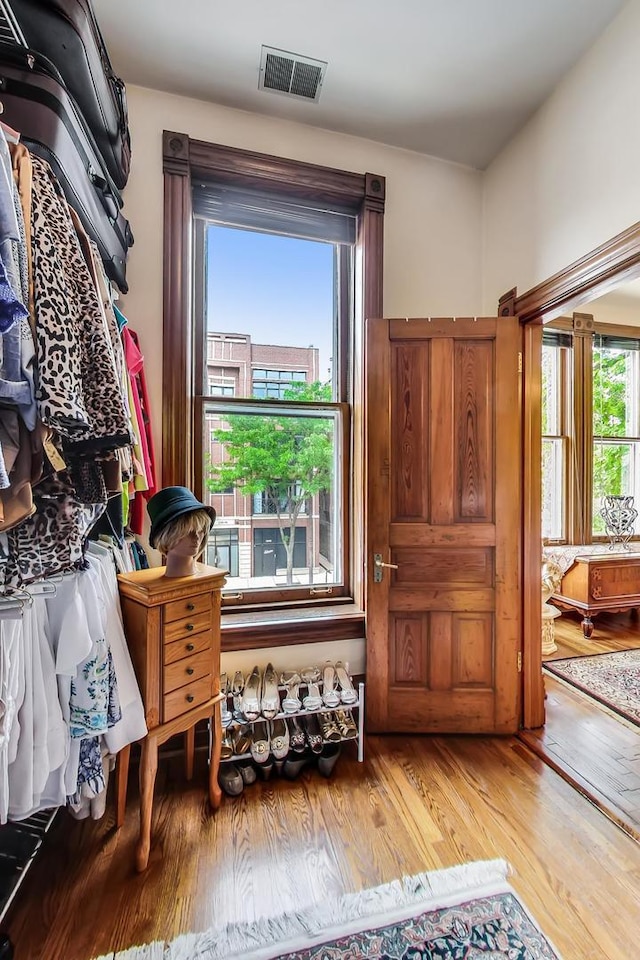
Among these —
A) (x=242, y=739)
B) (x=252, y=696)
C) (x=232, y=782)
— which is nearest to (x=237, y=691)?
(x=252, y=696)

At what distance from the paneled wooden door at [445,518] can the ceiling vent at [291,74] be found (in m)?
1.09

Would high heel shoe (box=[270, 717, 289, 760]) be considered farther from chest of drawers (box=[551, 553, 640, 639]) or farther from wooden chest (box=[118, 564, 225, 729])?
chest of drawers (box=[551, 553, 640, 639])

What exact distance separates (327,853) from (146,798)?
0.64 meters

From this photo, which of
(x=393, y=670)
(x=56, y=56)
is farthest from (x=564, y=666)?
(x=56, y=56)

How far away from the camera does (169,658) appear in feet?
4.83

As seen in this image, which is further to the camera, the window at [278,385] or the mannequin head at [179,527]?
the window at [278,385]

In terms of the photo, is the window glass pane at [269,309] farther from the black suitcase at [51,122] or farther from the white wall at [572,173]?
the white wall at [572,173]

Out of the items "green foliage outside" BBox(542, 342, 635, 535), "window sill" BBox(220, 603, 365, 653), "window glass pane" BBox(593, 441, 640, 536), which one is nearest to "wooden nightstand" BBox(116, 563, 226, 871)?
"window sill" BBox(220, 603, 365, 653)

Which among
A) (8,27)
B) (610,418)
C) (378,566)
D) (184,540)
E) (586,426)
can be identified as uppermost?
(8,27)

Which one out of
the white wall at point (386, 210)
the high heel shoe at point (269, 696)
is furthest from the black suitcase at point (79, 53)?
the high heel shoe at point (269, 696)

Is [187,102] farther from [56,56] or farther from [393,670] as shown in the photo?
[393,670]

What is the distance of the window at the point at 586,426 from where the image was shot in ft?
13.4

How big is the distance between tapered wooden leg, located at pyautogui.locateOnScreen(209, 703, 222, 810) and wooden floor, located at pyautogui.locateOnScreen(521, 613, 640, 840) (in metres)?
1.48

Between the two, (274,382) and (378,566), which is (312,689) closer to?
(378,566)
